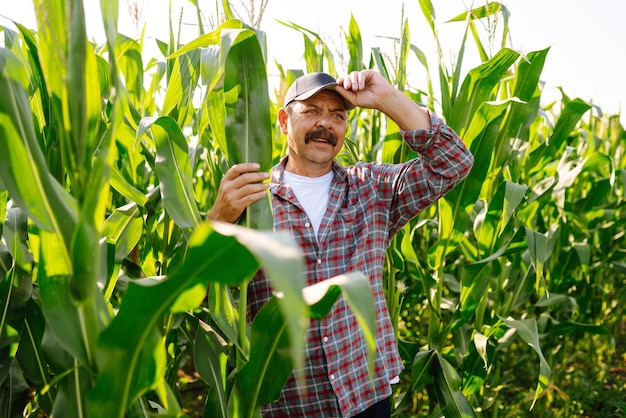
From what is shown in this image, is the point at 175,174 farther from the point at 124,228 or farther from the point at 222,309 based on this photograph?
the point at 124,228

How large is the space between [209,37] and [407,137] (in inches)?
23.9

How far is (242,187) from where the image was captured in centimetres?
123

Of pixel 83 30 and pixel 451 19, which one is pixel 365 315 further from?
pixel 451 19

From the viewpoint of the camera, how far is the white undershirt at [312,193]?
169 centimetres

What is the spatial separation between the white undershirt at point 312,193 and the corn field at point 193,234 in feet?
0.75

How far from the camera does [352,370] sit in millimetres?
1583

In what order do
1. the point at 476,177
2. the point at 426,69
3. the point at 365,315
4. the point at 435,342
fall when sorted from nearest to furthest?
the point at 365,315 → the point at 476,177 → the point at 435,342 → the point at 426,69

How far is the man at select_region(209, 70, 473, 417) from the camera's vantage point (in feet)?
5.17

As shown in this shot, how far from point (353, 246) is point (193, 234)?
904mm

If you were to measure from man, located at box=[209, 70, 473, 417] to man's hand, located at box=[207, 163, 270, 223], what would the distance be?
294 mm

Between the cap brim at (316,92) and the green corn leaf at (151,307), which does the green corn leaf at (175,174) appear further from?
the cap brim at (316,92)

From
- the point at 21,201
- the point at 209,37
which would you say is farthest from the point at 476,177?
the point at 21,201

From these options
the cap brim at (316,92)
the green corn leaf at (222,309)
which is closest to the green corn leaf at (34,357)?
the green corn leaf at (222,309)

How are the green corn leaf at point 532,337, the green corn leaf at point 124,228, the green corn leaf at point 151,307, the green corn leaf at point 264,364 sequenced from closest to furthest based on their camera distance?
the green corn leaf at point 151,307 → the green corn leaf at point 264,364 → the green corn leaf at point 124,228 → the green corn leaf at point 532,337
